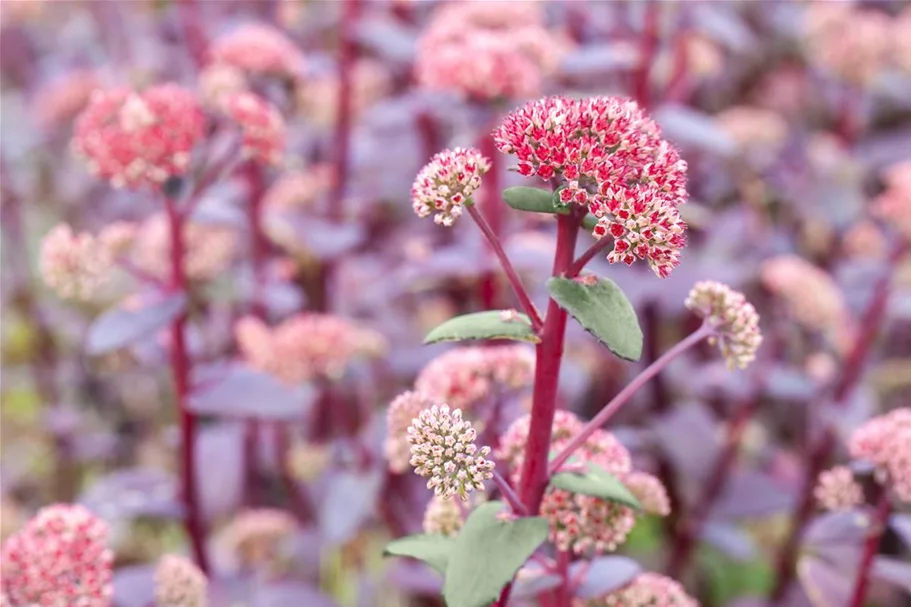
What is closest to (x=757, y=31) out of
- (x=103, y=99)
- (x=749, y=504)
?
(x=749, y=504)

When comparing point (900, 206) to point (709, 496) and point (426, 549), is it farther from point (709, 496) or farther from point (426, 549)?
point (426, 549)

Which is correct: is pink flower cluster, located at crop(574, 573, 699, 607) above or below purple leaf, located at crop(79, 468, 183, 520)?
above

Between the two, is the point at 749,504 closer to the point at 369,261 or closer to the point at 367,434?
the point at 367,434

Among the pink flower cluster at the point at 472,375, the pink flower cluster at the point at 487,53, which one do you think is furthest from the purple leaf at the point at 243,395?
the pink flower cluster at the point at 487,53

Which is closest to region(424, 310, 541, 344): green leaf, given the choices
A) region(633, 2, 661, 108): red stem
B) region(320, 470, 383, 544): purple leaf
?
region(320, 470, 383, 544): purple leaf

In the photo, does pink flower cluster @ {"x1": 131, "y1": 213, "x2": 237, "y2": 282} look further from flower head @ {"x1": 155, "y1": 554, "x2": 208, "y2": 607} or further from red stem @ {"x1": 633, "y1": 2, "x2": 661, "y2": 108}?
red stem @ {"x1": 633, "y1": 2, "x2": 661, "y2": 108}

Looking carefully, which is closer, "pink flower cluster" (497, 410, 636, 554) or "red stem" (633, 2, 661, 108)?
"pink flower cluster" (497, 410, 636, 554)

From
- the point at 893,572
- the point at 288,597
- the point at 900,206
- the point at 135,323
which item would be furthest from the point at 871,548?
the point at 135,323
